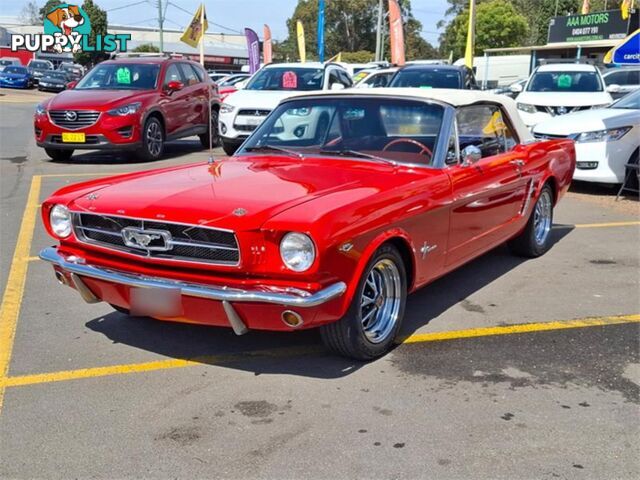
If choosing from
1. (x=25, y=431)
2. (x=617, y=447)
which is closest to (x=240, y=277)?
(x=25, y=431)

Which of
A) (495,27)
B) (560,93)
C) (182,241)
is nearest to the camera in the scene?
(182,241)

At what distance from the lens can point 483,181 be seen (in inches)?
202

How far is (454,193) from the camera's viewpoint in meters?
4.71

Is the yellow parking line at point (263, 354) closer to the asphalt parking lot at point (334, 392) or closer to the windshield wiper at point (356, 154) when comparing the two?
the asphalt parking lot at point (334, 392)

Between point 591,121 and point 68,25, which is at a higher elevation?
point 68,25

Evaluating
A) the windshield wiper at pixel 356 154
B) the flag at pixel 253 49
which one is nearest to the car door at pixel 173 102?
the windshield wiper at pixel 356 154

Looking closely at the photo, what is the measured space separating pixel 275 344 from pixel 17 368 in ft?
4.89

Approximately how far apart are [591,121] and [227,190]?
7.49m

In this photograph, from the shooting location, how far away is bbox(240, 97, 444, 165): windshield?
4.84m

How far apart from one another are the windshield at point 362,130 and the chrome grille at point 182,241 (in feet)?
5.00

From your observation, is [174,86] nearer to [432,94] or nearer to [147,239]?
[432,94]

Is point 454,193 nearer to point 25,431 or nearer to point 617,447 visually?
point 617,447

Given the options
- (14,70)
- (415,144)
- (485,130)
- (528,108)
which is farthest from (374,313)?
(14,70)

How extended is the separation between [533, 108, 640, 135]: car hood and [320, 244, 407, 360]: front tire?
22.1ft
